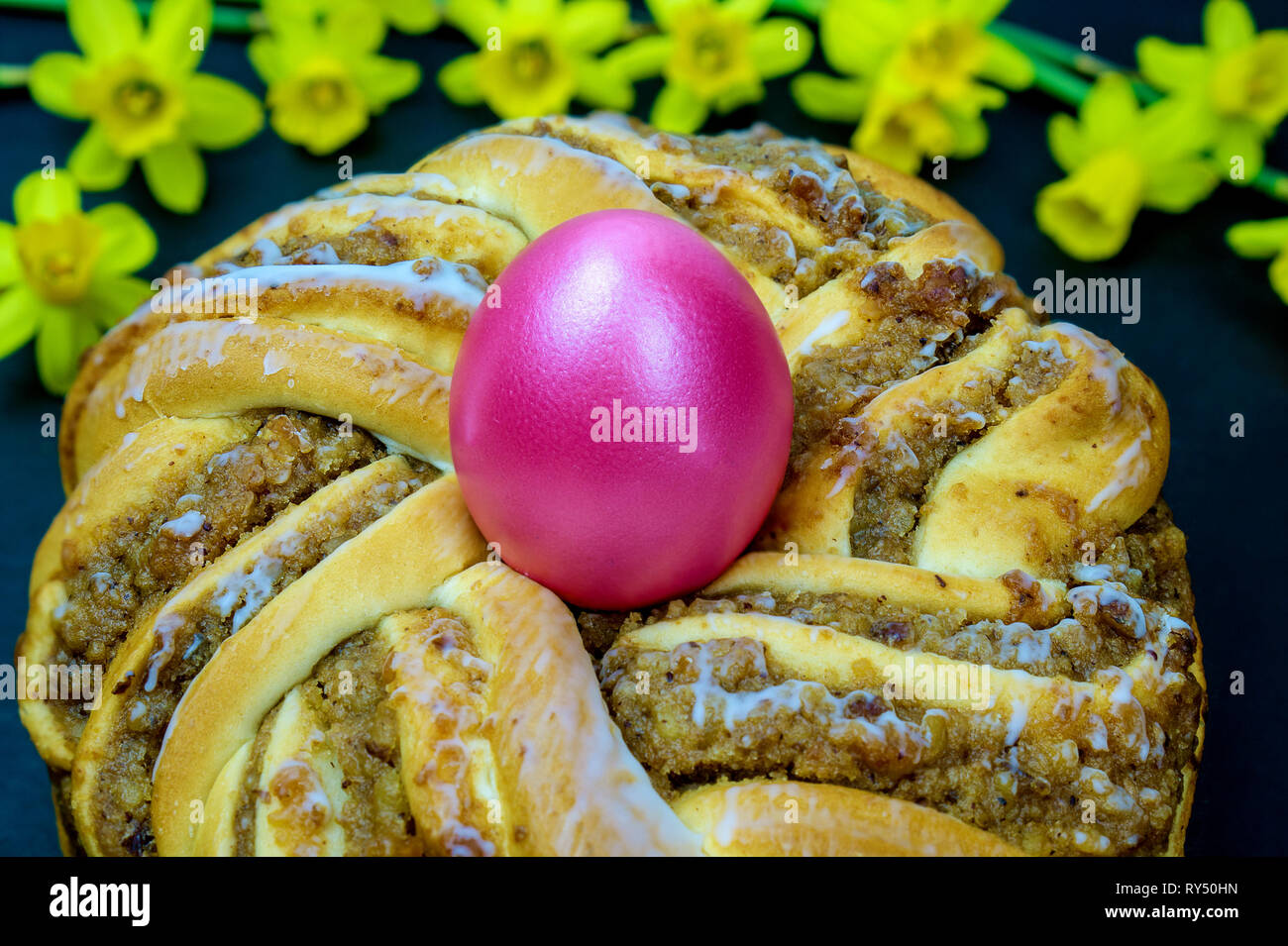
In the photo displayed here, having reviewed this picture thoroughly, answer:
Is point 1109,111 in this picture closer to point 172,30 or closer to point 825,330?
point 825,330

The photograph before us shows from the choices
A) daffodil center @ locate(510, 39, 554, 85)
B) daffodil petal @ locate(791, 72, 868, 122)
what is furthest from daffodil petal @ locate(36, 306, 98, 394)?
daffodil petal @ locate(791, 72, 868, 122)

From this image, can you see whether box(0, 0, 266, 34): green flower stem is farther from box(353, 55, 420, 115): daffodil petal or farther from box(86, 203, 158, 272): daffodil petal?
box(86, 203, 158, 272): daffodil petal

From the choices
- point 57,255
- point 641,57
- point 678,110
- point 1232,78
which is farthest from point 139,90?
point 1232,78

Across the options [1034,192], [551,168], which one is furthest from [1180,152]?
[551,168]

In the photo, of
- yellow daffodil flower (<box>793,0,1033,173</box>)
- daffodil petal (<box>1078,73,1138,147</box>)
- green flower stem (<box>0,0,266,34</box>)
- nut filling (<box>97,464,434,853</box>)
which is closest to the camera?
nut filling (<box>97,464,434,853</box>)

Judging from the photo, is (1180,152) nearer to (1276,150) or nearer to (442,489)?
(1276,150)
